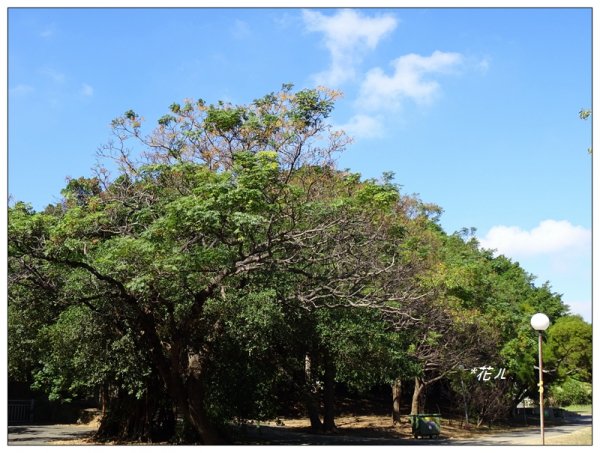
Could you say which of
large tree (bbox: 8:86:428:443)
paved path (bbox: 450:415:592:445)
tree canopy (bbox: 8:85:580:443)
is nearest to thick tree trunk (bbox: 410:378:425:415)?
paved path (bbox: 450:415:592:445)

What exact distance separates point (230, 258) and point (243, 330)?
1851 mm

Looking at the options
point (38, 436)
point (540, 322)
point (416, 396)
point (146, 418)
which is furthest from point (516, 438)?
point (38, 436)

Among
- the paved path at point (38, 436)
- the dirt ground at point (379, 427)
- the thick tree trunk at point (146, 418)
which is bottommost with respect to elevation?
the dirt ground at point (379, 427)

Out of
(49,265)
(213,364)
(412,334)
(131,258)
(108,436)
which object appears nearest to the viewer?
(131,258)

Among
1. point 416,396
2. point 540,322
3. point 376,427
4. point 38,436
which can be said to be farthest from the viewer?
point 416,396

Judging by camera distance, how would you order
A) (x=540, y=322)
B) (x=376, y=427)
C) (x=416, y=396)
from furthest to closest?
(x=416, y=396)
(x=376, y=427)
(x=540, y=322)

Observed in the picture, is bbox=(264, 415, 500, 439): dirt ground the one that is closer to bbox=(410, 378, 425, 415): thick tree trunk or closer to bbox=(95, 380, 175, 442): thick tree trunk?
bbox=(410, 378, 425, 415): thick tree trunk

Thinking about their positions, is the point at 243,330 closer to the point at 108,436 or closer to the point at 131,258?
the point at 131,258

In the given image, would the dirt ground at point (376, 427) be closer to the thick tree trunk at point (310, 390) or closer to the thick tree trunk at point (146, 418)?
the thick tree trunk at point (310, 390)

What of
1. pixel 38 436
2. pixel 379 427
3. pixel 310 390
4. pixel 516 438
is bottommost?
pixel 379 427

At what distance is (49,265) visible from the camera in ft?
43.7

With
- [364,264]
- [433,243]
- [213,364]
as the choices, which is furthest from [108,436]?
[433,243]

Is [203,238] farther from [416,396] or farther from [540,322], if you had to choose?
[416,396]

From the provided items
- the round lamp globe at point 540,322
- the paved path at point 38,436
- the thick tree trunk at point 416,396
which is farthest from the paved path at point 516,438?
the paved path at point 38,436
